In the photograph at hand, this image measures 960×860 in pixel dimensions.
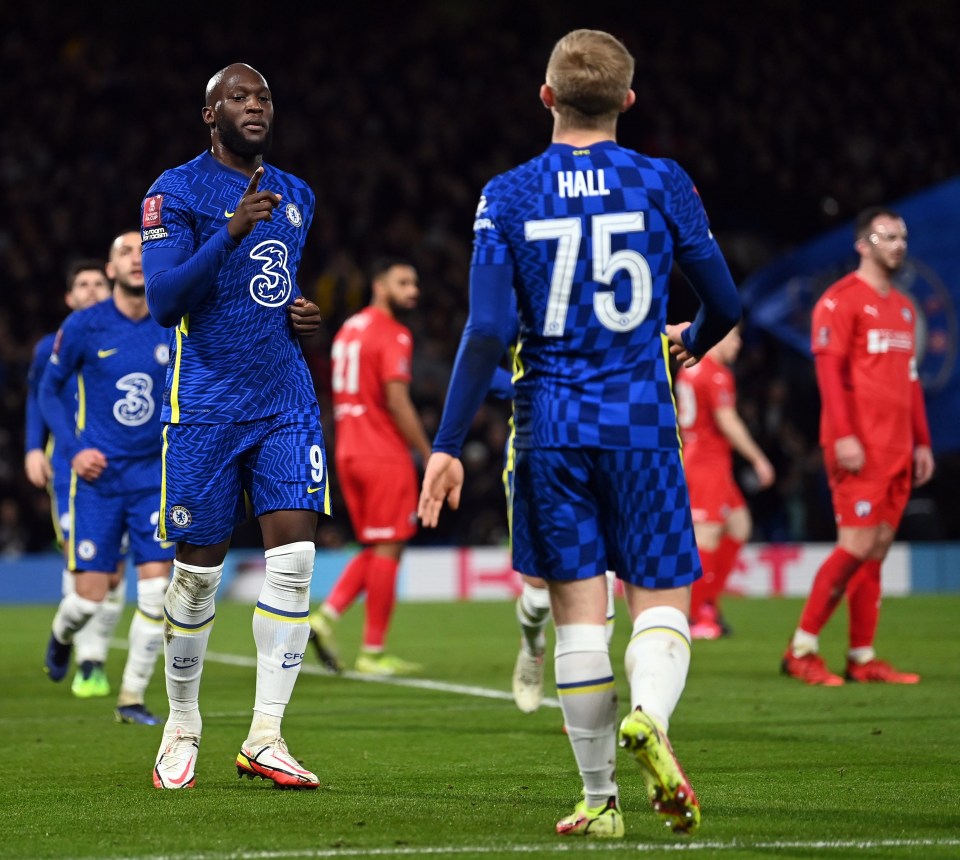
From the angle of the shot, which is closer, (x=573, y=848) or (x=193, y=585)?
(x=573, y=848)

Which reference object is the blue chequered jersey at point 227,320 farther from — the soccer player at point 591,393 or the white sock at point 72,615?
the white sock at point 72,615

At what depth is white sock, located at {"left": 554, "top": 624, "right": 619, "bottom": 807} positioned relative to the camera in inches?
168

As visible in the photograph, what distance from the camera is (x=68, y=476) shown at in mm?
9695

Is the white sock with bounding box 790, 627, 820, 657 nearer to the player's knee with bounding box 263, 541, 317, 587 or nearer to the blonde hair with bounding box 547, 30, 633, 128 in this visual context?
the player's knee with bounding box 263, 541, 317, 587

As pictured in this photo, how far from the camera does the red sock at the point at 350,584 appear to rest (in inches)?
408

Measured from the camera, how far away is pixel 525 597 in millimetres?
7566

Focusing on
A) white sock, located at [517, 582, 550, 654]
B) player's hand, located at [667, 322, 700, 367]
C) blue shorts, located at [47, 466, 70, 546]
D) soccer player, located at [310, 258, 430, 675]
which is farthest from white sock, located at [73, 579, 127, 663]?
player's hand, located at [667, 322, 700, 367]

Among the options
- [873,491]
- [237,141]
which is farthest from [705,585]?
[237,141]

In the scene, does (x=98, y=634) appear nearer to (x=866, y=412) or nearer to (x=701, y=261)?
(x=866, y=412)

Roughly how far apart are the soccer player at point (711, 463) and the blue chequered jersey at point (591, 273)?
27.2 feet

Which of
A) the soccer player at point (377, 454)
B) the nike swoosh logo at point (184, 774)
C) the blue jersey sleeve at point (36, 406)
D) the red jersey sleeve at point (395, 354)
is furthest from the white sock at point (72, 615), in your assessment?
the nike swoosh logo at point (184, 774)

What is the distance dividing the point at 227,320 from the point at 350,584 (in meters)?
5.16

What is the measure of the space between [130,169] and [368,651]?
13.9 meters

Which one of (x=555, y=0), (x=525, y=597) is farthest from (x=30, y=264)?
(x=525, y=597)
